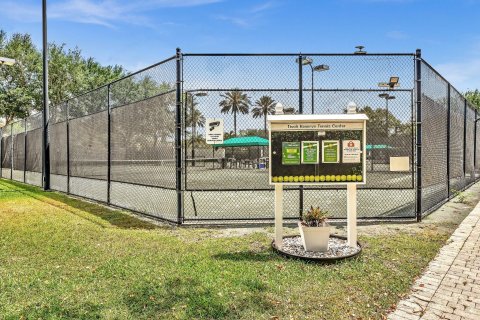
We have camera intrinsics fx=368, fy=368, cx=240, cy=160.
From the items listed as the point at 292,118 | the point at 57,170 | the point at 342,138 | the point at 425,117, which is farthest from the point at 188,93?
the point at 57,170

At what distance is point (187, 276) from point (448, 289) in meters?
2.86

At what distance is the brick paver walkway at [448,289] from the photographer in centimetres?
339

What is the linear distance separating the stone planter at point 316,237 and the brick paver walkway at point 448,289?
4.08 ft

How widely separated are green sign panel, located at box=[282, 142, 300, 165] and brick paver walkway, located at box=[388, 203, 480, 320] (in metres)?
2.08

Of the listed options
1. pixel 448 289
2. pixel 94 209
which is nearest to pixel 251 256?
pixel 448 289

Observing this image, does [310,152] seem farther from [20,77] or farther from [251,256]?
[20,77]

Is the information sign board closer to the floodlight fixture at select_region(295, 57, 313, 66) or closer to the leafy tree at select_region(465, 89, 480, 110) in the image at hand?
the floodlight fixture at select_region(295, 57, 313, 66)

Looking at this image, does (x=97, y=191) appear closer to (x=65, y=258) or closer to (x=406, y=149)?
(x=65, y=258)

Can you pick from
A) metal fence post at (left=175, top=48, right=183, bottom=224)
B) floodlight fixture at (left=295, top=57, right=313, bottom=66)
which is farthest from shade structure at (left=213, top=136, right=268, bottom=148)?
floodlight fixture at (left=295, top=57, right=313, bottom=66)

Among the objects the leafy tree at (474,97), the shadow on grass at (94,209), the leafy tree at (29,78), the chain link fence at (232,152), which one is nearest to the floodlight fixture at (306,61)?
the chain link fence at (232,152)

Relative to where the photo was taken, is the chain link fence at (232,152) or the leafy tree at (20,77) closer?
the chain link fence at (232,152)

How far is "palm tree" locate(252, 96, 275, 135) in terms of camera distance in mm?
6960

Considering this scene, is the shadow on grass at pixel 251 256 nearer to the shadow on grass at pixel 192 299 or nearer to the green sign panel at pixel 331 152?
the shadow on grass at pixel 192 299

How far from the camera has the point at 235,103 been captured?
22.9ft
